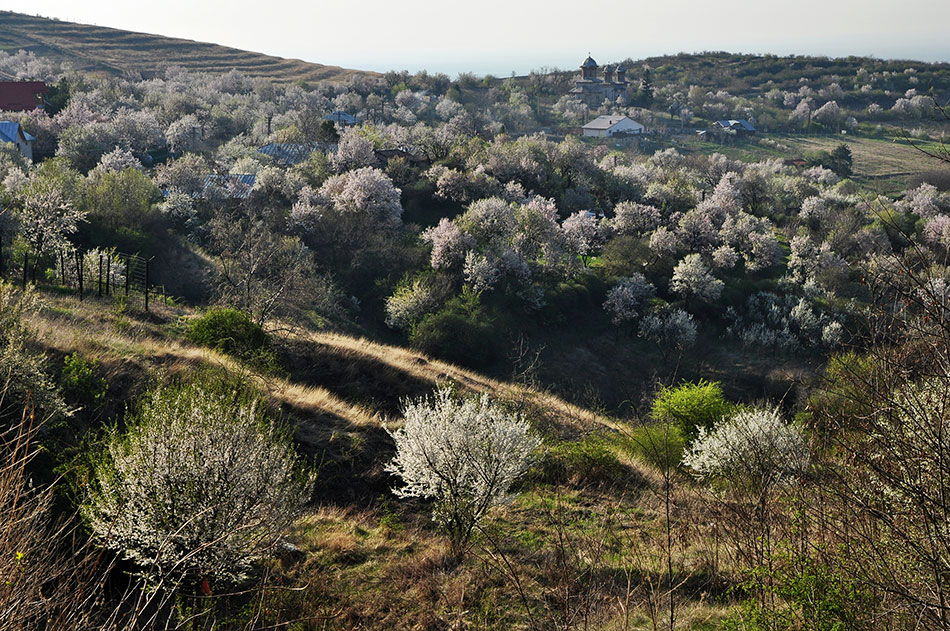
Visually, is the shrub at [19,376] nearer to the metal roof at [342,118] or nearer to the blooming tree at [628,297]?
the blooming tree at [628,297]

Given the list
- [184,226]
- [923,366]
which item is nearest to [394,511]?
[923,366]

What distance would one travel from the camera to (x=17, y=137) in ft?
165

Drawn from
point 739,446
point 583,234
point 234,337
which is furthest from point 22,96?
point 739,446

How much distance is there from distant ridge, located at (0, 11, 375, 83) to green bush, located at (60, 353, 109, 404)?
343 ft

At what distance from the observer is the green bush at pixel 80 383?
14.7 metres

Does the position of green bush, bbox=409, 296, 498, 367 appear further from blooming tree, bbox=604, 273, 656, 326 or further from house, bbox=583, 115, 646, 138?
house, bbox=583, 115, 646, 138

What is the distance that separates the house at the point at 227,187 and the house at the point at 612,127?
65339mm

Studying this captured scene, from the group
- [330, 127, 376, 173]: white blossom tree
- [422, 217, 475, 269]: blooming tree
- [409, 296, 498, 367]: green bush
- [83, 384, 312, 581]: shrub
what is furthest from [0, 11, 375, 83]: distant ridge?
[83, 384, 312, 581]: shrub

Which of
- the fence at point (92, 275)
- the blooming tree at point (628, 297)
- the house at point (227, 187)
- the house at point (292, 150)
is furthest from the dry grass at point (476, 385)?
the house at point (292, 150)

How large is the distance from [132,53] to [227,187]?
9573 centimetres

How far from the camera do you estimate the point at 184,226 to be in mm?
42125

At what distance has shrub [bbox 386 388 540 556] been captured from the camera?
11398mm

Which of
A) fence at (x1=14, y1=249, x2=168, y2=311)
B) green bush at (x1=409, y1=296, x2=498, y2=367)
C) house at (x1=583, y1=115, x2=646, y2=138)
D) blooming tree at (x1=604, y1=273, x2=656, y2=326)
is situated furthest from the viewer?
house at (x1=583, y1=115, x2=646, y2=138)

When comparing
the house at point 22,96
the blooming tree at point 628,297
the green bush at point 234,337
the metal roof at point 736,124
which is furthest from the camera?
the metal roof at point 736,124
